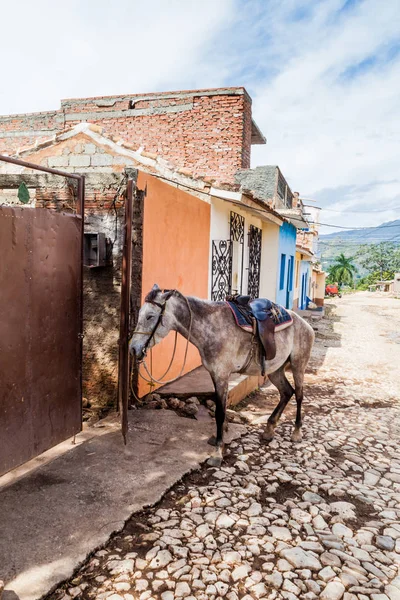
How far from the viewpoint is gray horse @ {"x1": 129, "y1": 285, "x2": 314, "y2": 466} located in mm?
4090

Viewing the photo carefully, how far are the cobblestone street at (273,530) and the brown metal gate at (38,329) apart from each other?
1163 millimetres

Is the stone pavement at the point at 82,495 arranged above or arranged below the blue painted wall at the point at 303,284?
below

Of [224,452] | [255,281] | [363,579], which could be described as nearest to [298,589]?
[363,579]

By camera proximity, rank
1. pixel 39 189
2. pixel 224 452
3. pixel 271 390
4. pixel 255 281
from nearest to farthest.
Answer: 1. pixel 224 452
2. pixel 39 189
3. pixel 271 390
4. pixel 255 281

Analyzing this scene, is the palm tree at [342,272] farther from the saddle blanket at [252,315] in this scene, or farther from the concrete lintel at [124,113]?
→ the saddle blanket at [252,315]

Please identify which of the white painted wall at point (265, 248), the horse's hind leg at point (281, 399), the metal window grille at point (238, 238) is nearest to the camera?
the horse's hind leg at point (281, 399)

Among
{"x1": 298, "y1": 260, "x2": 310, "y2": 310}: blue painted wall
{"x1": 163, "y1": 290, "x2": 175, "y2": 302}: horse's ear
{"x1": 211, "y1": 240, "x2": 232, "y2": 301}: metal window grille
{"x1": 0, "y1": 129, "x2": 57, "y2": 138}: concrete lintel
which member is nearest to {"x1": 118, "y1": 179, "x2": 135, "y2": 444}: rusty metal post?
{"x1": 163, "y1": 290, "x2": 175, "y2": 302}: horse's ear

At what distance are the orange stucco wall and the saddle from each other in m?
1.40

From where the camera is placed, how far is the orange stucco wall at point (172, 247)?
219 inches

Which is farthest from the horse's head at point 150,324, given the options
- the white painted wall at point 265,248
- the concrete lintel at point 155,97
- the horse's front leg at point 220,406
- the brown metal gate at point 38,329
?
the concrete lintel at point 155,97

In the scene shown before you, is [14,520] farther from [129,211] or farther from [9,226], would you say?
[129,211]

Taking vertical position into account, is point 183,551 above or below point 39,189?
below

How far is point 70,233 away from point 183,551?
2.79 metres

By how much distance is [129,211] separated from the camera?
416cm
